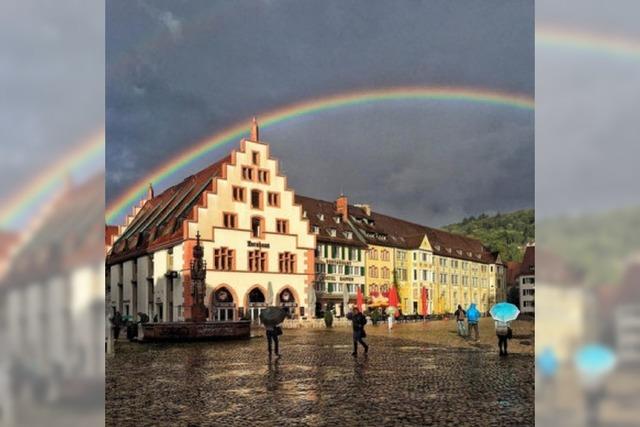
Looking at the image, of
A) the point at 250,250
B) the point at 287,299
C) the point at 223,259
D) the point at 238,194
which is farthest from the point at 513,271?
the point at 223,259

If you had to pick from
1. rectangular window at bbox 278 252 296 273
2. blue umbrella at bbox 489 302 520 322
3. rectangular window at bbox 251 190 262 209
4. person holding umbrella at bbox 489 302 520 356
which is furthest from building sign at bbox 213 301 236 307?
blue umbrella at bbox 489 302 520 322

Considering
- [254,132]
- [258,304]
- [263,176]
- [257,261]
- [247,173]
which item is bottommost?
[258,304]

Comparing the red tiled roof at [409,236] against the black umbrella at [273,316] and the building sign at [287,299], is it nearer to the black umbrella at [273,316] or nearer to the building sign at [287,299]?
the building sign at [287,299]

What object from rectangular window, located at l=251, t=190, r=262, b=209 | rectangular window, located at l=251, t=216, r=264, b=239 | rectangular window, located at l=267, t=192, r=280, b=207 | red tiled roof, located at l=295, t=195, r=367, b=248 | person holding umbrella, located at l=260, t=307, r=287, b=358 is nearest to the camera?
person holding umbrella, located at l=260, t=307, r=287, b=358

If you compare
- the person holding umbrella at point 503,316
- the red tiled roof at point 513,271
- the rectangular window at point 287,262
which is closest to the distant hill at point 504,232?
the red tiled roof at point 513,271

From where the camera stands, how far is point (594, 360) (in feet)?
21.4

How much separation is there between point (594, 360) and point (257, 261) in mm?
36732

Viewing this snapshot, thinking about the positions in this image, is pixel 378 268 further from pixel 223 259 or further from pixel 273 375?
pixel 273 375

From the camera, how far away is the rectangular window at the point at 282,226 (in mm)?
44312

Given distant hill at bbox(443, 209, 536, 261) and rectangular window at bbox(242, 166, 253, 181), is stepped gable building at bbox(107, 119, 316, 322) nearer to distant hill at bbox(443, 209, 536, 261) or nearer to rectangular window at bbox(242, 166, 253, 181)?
rectangular window at bbox(242, 166, 253, 181)

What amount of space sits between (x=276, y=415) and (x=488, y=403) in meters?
3.22

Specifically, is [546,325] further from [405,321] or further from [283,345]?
[405,321]

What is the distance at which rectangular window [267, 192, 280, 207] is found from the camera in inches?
1719

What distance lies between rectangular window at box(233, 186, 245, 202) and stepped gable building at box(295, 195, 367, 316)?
6171 millimetres
